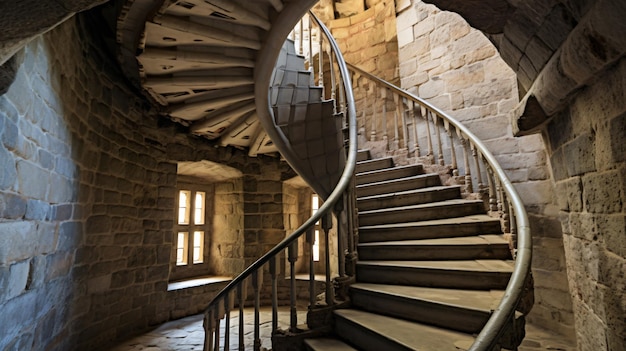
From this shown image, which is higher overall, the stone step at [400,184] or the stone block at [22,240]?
the stone step at [400,184]

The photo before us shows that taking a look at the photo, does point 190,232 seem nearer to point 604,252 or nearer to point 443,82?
point 443,82

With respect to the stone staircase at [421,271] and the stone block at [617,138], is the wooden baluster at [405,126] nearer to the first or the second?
the stone staircase at [421,271]

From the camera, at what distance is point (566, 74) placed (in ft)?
3.60

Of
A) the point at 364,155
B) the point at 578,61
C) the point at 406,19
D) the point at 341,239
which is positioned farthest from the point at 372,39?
the point at 578,61

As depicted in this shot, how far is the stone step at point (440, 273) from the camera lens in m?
1.96

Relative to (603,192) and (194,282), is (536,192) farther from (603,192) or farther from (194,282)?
(194,282)

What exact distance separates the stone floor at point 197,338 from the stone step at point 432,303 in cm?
86

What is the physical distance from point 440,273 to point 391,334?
61 centimetres

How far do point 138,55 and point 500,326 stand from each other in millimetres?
2774

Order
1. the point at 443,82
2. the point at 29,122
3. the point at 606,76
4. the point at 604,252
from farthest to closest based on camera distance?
the point at 443,82
the point at 29,122
the point at 604,252
the point at 606,76

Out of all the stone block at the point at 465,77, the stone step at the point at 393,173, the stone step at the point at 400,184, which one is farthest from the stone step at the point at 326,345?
the stone block at the point at 465,77

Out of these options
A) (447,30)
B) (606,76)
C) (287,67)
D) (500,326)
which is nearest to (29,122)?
(287,67)

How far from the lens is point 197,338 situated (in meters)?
3.33

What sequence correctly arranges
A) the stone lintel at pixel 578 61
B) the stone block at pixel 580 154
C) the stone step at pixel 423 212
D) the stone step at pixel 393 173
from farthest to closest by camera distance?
the stone step at pixel 393 173 < the stone step at pixel 423 212 < the stone block at pixel 580 154 < the stone lintel at pixel 578 61
